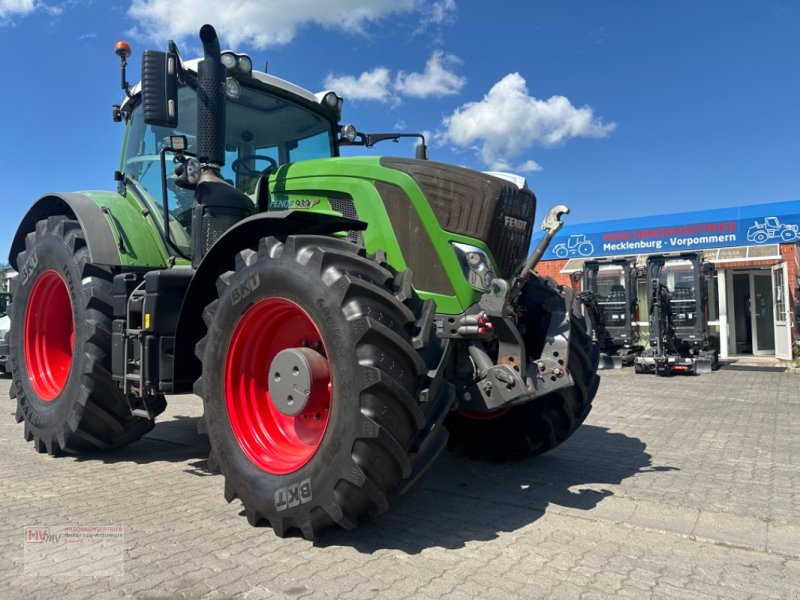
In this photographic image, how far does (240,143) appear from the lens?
505 centimetres

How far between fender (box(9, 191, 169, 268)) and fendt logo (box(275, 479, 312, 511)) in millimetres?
2570

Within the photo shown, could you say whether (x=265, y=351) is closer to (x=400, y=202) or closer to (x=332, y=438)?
(x=332, y=438)

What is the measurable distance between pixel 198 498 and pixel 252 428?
77 centimetres

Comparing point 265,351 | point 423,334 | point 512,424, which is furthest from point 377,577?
point 512,424

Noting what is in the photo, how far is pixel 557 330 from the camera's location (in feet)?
13.5

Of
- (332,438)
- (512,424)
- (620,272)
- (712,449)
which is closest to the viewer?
(332,438)

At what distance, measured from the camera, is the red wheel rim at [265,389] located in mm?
3614

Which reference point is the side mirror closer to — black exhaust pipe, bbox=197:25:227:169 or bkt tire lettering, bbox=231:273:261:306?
black exhaust pipe, bbox=197:25:227:169

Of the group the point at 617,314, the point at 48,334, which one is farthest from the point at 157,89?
the point at 617,314

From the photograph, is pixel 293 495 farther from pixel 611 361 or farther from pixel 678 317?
pixel 678 317

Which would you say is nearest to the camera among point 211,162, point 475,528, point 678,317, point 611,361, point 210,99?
point 475,528

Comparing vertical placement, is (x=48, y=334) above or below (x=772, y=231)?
below

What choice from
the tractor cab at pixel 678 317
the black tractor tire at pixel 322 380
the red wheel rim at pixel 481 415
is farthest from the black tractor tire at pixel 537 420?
the tractor cab at pixel 678 317

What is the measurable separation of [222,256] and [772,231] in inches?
662
